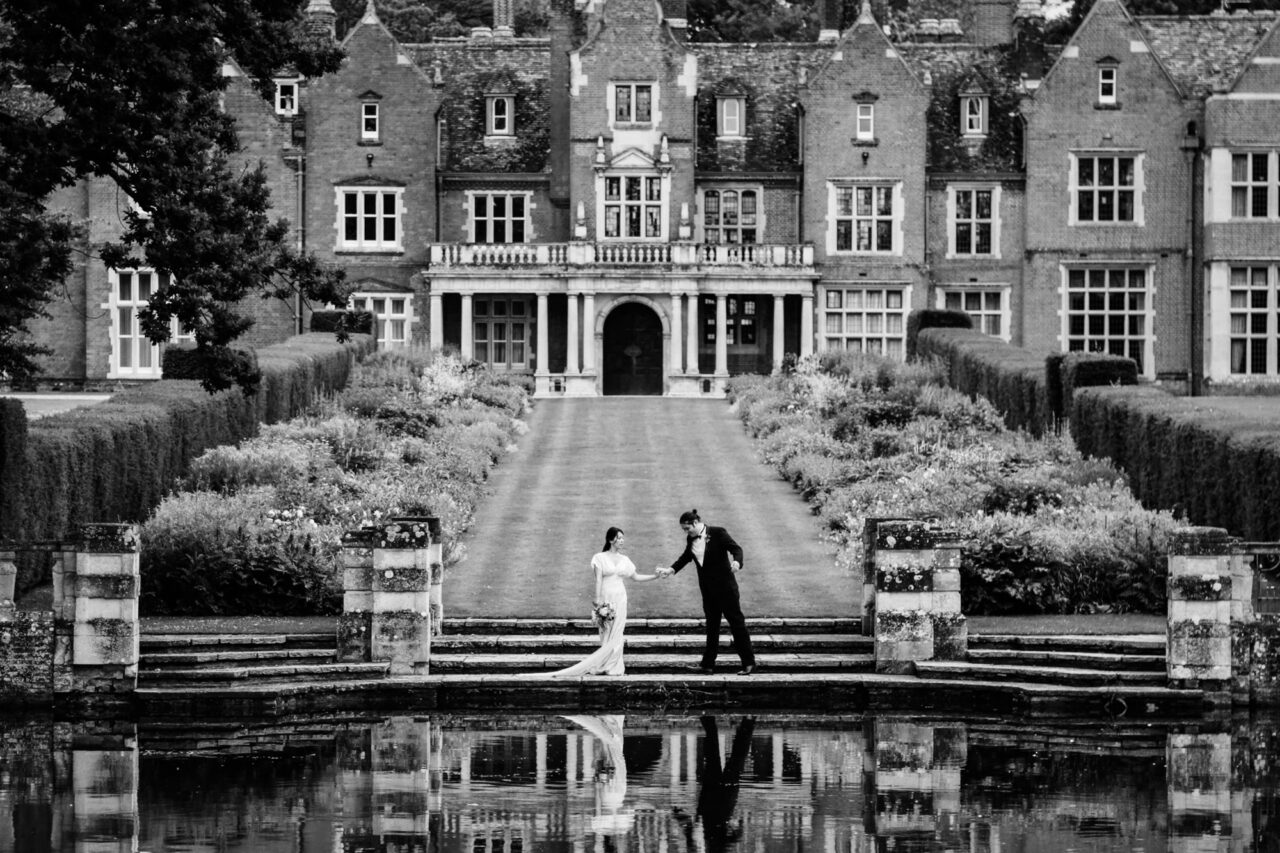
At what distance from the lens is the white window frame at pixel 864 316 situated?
6019 centimetres

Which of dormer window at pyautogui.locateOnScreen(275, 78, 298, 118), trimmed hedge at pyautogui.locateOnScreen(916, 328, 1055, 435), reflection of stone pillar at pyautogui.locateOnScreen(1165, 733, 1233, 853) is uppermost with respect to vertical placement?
dormer window at pyautogui.locateOnScreen(275, 78, 298, 118)

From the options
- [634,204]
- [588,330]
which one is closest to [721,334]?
[588,330]

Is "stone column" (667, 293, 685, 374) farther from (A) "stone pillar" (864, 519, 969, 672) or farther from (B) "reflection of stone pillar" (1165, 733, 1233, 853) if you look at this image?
(B) "reflection of stone pillar" (1165, 733, 1233, 853)

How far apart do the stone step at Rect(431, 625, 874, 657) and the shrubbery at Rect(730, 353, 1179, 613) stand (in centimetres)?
198

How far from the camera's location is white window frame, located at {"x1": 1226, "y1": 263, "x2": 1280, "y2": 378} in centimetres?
5925

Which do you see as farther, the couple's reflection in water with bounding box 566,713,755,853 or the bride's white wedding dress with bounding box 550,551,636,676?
the bride's white wedding dress with bounding box 550,551,636,676

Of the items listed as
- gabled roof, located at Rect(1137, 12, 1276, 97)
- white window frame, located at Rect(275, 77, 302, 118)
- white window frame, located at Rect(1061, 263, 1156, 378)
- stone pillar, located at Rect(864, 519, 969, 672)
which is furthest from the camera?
white window frame, located at Rect(275, 77, 302, 118)

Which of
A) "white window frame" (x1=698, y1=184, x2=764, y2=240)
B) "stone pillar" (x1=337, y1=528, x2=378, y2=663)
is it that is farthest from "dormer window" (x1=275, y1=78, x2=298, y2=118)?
"stone pillar" (x1=337, y1=528, x2=378, y2=663)

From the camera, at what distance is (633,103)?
198 feet

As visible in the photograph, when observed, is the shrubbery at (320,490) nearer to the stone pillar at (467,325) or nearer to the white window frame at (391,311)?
the stone pillar at (467,325)

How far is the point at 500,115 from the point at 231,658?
3852 centimetres

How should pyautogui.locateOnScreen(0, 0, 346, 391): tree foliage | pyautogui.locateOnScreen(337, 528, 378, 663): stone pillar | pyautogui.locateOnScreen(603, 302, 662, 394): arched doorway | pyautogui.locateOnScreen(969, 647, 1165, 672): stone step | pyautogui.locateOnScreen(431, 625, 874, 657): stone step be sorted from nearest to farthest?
1. pyautogui.locateOnScreen(969, 647, 1165, 672): stone step
2. pyautogui.locateOnScreen(337, 528, 378, 663): stone pillar
3. pyautogui.locateOnScreen(431, 625, 874, 657): stone step
4. pyautogui.locateOnScreen(0, 0, 346, 391): tree foliage
5. pyautogui.locateOnScreen(603, 302, 662, 394): arched doorway

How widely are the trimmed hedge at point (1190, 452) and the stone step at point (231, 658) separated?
11.1m

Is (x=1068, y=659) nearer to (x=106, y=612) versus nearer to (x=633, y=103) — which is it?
(x=106, y=612)
